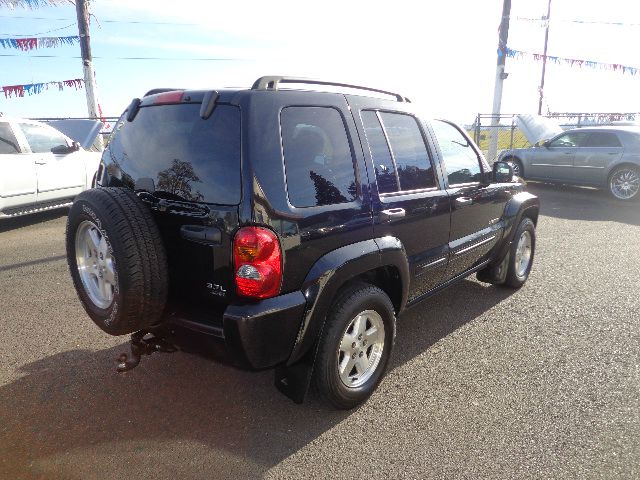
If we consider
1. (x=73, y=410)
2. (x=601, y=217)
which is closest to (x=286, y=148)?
(x=73, y=410)

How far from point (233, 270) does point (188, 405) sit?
113 cm

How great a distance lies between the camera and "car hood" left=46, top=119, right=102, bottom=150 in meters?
14.0

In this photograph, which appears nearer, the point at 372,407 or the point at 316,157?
the point at 316,157

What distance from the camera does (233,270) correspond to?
7.63 feet

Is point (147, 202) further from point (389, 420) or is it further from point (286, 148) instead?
point (389, 420)

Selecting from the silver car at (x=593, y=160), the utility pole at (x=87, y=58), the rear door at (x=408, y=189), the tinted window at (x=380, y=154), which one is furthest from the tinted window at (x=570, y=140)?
the utility pole at (x=87, y=58)

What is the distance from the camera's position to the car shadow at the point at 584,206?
9.25 m

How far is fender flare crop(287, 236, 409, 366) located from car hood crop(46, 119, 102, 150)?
528 inches

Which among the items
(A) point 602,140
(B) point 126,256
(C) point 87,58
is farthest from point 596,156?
(C) point 87,58

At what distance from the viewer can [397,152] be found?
3.19 meters

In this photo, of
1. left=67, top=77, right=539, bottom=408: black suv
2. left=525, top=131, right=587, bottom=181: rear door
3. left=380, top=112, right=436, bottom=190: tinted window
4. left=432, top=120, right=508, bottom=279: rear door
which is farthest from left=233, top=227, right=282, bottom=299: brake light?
left=525, top=131, right=587, bottom=181: rear door

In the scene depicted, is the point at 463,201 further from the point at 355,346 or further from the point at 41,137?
the point at 41,137

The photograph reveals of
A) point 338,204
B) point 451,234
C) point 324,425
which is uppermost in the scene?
point 338,204

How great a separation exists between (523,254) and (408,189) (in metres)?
2.56
